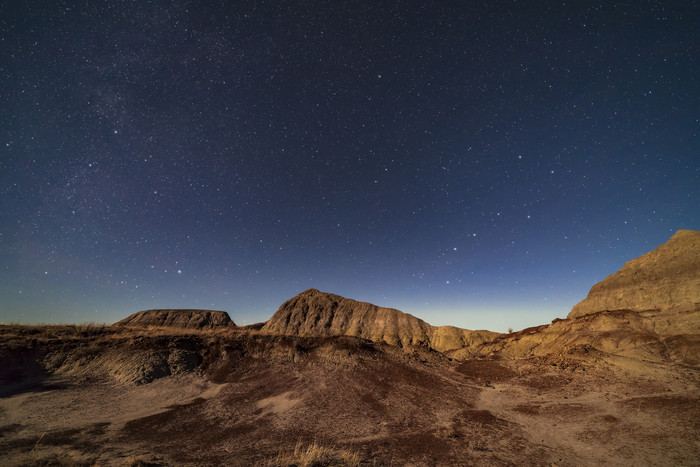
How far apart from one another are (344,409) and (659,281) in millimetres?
37413

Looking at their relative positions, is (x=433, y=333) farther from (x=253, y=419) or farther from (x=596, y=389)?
(x=253, y=419)

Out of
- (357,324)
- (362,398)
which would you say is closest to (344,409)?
(362,398)

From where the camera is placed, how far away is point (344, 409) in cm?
1534

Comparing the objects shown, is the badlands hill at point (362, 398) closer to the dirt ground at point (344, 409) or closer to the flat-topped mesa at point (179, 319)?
the dirt ground at point (344, 409)

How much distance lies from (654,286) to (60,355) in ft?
196

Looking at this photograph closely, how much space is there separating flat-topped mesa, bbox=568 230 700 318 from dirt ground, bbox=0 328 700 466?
423 inches

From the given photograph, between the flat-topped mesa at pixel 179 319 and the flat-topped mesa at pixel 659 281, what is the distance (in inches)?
3198

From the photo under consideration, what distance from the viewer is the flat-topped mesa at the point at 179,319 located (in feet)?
220

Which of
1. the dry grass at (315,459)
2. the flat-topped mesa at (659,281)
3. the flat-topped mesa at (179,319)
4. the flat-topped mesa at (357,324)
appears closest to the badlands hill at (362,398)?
the dry grass at (315,459)

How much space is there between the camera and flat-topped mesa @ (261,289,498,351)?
162ft

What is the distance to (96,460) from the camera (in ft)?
29.2

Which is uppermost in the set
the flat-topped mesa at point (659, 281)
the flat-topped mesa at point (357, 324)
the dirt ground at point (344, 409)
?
the flat-topped mesa at point (659, 281)

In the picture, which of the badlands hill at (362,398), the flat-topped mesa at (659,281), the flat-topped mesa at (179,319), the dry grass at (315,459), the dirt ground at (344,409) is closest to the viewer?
the dry grass at (315,459)

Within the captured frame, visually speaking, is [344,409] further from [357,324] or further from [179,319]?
[179,319]
